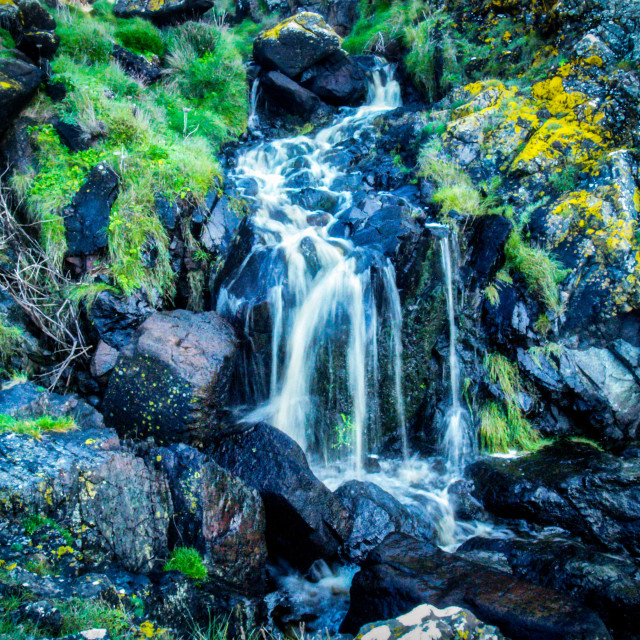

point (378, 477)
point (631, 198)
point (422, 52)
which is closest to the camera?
point (378, 477)

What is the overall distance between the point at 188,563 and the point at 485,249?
5.86 m

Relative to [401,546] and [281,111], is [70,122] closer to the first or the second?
[281,111]

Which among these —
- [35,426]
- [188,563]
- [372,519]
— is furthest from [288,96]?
[188,563]

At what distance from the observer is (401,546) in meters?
3.77

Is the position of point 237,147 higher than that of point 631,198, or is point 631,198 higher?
point 237,147

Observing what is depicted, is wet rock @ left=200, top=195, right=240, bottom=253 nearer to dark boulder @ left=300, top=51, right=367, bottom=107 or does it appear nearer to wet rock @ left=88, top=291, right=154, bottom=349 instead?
wet rock @ left=88, top=291, right=154, bottom=349

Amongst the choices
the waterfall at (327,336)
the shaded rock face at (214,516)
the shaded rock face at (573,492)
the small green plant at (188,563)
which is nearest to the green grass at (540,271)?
the waterfall at (327,336)

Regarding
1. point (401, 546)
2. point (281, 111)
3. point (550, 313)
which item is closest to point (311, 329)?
point (401, 546)

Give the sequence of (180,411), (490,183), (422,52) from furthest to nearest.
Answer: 1. (422,52)
2. (490,183)
3. (180,411)

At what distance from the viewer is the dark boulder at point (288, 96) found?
10836 millimetres

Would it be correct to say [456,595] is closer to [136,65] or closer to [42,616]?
[42,616]

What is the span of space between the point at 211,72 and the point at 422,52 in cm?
521

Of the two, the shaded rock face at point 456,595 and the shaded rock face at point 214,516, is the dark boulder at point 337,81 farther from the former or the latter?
the shaded rock face at point 456,595

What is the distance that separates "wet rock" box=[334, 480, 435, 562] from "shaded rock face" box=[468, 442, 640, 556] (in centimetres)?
107
